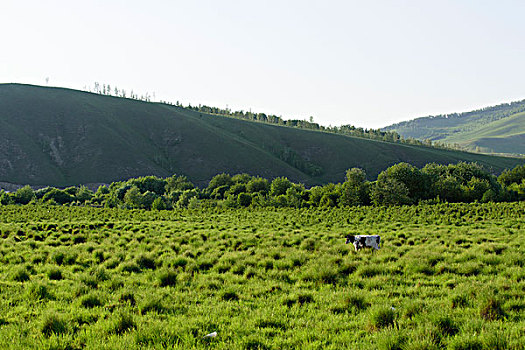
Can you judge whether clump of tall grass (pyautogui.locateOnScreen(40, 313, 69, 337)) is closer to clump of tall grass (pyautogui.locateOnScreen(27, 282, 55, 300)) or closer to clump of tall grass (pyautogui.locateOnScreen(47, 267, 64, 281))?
clump of tall grass (pyautogui.locateOnScreen(27, 282, 55, 300))

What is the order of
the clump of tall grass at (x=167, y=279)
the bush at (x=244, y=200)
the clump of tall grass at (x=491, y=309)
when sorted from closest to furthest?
the clump of tall grass at (x=491, y=309) → the clump of tall grass at (x=167, y=279) → the bush at (x=244, y=200)

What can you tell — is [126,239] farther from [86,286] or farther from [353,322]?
[353,322]

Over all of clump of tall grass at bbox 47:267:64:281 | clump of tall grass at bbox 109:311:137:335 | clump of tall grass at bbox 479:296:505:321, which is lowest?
clump of tall grass at bbox 47:267:64:281

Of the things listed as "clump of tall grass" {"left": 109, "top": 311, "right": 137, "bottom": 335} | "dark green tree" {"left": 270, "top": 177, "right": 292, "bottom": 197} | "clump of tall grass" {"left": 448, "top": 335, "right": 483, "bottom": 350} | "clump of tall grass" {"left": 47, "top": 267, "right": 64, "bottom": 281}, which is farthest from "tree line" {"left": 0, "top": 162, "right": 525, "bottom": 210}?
"clump of tall grass" {"left": 109, "top": 311, "right": 137, "bottom": 335}

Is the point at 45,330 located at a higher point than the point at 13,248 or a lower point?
higher

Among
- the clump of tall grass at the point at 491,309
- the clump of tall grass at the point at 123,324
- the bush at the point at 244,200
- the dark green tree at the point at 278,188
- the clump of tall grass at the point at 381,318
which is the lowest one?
the bush at the point at 244,200

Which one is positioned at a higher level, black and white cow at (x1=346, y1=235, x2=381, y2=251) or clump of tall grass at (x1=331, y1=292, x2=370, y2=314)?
clump of tall grass at (x1=331, y1=292, x2=370, y2=314)

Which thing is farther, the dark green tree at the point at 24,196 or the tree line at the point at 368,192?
the dark green tree at the point at 24,196

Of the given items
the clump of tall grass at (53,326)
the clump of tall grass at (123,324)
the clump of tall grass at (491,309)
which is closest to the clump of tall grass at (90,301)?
the clump of tall grass at (53,326)

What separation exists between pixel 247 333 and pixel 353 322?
2000 mm

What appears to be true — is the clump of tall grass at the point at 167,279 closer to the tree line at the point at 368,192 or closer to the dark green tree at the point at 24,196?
the tree line at the point at 368,192

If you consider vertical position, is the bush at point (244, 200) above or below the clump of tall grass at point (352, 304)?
below

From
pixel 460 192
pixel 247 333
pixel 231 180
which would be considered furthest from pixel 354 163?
pixel 247 333

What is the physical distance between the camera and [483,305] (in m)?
7.31
